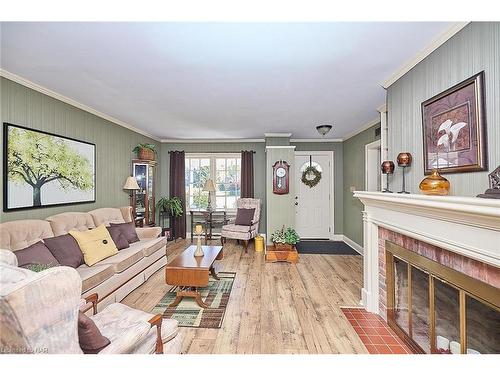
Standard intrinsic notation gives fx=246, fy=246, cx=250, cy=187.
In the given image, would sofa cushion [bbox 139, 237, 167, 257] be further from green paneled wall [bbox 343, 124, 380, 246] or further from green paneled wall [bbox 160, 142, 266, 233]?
green paneled wall [bbox 343, 124, 380, 246]

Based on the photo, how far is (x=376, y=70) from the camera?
236 cm

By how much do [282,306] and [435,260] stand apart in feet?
5.34

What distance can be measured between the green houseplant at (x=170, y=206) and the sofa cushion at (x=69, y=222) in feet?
7.63

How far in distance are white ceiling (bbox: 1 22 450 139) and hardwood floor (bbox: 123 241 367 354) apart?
2.45 m

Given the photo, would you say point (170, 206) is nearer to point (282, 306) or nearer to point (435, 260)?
point (282, 306)

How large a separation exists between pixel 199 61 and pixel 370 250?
2.57 metres

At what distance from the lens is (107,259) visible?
9.58ft

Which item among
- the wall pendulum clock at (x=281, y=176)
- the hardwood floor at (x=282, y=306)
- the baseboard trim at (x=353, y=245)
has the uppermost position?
the wall pendulum clock at (x=281, y=176)

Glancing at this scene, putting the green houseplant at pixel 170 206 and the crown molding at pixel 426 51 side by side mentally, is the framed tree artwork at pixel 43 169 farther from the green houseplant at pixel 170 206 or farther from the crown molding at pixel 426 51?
the crown molding at pixel 426 51

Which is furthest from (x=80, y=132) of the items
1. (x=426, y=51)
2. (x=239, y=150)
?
(x=426, y=51)

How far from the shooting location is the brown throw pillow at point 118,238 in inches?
132

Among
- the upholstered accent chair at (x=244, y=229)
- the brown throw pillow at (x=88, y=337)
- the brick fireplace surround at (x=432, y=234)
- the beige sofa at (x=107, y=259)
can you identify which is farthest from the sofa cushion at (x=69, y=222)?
the brick fireplace surround at (x=432, y=234)
